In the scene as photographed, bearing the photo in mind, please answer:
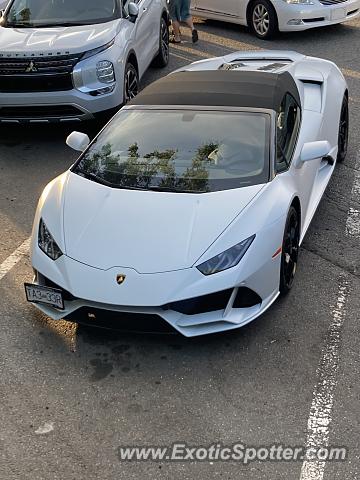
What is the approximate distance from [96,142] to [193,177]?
3.17ft

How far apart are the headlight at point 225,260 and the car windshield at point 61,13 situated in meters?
4.66

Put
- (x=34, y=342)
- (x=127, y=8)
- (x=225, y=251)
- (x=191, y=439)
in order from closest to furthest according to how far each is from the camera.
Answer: (x=191, y=439) → (x=225, y=251) → (x=34, y=342) → (x=127, y=8)

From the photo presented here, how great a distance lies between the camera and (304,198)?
4.91 m

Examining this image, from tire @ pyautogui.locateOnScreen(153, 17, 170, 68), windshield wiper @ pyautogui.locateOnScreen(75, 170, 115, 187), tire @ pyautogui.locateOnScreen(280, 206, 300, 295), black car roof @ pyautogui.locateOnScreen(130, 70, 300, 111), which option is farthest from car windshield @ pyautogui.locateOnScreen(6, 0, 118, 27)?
tire @ pyautogui.locateOnScreen(280, 206, 300, 295)

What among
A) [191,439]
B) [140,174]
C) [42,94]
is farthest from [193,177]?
[42,94]

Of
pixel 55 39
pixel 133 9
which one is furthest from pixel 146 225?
pixel 133 9

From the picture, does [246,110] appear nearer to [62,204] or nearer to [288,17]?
[62,204]

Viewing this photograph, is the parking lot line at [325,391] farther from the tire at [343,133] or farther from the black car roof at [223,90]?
the tire at [343,133]

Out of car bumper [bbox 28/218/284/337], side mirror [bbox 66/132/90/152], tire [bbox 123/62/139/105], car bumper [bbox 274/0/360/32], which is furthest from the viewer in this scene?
car bumper [bbox 274/0/360/32]

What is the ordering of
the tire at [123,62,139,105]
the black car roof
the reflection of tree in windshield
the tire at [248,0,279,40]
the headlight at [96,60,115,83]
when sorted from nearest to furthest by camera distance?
the reflection of tree in windshield < the black car roof < the headlight at [96,60,115,83] < the tire at [123,62,139,105] < the tire at [248,0,279,40]

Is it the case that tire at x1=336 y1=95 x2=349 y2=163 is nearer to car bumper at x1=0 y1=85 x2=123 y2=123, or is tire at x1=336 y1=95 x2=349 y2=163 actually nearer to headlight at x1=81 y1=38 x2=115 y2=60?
car bumper at x1=0 y1=85 x2=123 y2=123

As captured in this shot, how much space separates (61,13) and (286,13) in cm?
430

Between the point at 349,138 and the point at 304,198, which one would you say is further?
the point at 349,138

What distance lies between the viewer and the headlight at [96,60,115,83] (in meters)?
7.18
